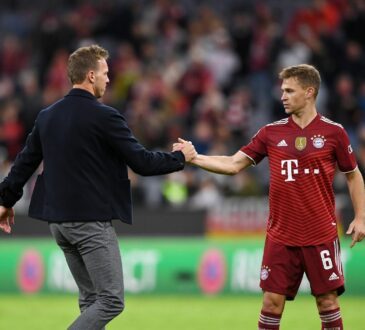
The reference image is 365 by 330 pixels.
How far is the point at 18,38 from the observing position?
21609 mm

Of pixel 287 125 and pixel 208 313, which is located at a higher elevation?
pixel 287 125

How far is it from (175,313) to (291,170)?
4544 mm

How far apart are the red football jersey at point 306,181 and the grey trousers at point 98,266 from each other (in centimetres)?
137

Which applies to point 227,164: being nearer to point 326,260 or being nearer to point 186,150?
point 186,150

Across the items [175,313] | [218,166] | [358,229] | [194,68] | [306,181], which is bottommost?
[175,313]

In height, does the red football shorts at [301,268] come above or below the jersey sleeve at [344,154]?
below

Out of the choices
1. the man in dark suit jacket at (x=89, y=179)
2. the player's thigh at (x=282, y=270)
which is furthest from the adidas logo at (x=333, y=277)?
the man in dark suit jacket at (x=89, y=179)

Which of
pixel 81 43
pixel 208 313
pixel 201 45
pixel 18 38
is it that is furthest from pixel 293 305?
pixel 18 38

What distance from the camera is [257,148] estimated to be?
897cm

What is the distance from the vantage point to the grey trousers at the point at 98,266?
791 cm

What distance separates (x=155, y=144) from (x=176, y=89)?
175 cm

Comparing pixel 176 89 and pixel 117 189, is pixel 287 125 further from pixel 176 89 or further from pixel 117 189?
pixel 176 89

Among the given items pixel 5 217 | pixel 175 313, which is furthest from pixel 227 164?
pixel 175 313

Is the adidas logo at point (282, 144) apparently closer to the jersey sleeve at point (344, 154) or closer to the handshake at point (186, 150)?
the jersey sleeve at point (344, 154)
